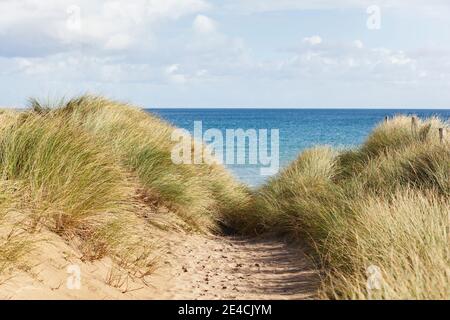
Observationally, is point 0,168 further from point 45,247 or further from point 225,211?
point 225,211

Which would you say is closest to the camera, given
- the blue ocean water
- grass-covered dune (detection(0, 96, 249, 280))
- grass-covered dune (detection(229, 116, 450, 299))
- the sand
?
grass-covered dune (detection(229, 116, 450, 299))

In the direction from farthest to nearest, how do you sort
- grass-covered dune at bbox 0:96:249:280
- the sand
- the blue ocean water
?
the blue ocean water, grass-covered dune at bbox 0:96:249:280, the sand

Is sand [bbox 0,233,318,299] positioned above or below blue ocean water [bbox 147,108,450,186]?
below

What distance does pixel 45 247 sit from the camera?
17.8 ft

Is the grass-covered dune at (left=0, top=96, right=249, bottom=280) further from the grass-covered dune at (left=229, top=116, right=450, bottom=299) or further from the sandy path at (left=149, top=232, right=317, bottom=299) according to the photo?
the grass-covered dune at (left=229, top=116, right=450, bottom=299)

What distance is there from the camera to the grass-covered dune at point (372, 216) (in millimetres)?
4688

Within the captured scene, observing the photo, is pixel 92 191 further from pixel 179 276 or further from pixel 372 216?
pixel 372 216

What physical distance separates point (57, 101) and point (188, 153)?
288 cm

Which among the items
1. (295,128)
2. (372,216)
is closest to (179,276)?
(372,216)

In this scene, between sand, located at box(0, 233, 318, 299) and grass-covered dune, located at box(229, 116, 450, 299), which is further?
sand, located at box(0, 233, 318, 299)

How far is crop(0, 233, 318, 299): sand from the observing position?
5.02 meters

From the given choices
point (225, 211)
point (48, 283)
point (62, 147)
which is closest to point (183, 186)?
point (225, 211)

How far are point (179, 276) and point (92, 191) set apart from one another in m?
1.31

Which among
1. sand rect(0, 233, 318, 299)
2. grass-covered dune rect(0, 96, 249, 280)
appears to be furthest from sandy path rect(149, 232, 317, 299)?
grass-covered dune rect(0, 96, 249, 280)
